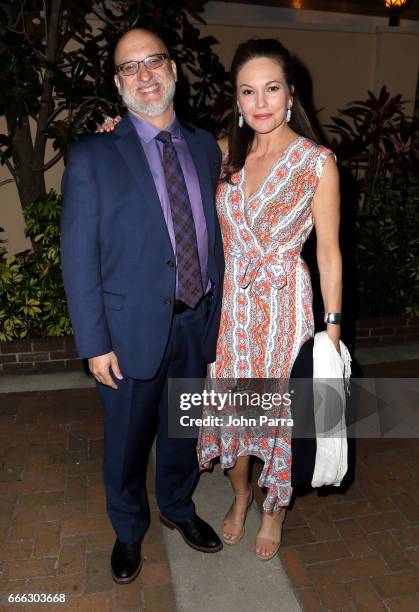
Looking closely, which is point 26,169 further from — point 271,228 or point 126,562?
point 126,562

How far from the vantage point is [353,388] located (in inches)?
170

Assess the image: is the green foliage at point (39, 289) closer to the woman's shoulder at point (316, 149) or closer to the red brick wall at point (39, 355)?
the red brick wall at point (39, 355)

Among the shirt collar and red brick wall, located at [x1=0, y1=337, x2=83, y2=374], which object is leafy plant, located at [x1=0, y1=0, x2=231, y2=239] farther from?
the shirt collar

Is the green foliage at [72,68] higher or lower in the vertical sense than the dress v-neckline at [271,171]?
higher

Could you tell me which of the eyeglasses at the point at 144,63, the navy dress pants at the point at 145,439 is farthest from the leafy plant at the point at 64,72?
the navy dress pants at the point at 145,439

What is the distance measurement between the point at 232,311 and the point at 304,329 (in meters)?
0.34

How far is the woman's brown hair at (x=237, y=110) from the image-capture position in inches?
87.7

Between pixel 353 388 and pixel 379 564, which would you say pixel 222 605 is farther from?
pixel 353 388

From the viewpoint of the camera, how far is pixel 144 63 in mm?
2182

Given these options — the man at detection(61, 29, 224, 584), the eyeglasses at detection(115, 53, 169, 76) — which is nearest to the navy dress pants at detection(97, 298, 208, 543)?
the man at detection(61, 29, 224, 584)

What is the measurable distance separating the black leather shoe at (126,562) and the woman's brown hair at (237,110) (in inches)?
72.0

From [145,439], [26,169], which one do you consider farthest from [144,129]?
[26,169]

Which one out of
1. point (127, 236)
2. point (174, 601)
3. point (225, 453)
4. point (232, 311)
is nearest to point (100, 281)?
point (127, 236)

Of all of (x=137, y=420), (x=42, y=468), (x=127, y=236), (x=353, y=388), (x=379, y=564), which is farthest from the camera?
(x=353, y=388)
